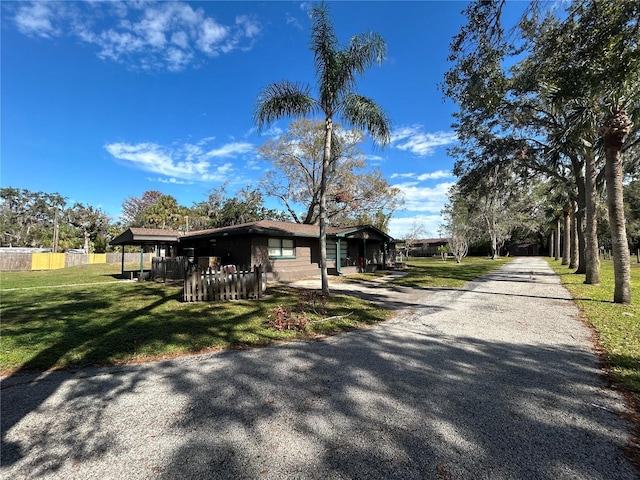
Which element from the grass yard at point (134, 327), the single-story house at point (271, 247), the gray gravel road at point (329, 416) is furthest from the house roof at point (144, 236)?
the gray gravel road at point (329, 416)

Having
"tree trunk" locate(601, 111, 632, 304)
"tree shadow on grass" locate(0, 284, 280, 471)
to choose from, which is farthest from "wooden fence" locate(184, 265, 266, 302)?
"tree trunk" locate(601, 111, 632, 304)

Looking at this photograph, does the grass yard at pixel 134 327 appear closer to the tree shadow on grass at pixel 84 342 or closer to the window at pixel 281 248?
the tree shadow on grass at pixel 84 342

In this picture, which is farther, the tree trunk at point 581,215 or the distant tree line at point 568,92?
the tree trunk at point 581,215

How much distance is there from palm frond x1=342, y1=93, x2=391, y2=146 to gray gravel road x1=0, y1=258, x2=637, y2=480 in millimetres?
7336

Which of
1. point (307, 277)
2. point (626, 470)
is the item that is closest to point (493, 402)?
point (626, 470)

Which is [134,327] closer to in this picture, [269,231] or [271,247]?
[269,231]

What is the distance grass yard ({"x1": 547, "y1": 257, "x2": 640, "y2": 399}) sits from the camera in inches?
158

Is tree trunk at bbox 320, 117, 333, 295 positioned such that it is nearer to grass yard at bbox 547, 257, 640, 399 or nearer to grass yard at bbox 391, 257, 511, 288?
grass yard at bbox 391, 257, 511, 288

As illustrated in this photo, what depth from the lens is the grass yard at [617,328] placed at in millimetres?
4015

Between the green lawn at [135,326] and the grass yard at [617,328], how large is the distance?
413cm

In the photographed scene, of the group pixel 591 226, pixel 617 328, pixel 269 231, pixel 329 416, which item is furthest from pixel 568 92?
pixel 269 231

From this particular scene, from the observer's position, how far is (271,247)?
16.1 meters

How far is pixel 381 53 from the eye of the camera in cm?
962

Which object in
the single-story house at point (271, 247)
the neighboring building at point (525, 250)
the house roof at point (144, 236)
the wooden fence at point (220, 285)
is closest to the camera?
the wooden fence at point (220, 285)
